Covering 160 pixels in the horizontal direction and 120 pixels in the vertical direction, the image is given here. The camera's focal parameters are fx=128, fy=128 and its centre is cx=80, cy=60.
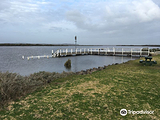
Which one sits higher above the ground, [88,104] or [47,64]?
[88,104]

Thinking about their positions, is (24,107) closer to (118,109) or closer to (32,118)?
(32,118)

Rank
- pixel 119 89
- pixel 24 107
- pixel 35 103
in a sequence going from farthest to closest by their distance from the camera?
pixel 119 89, pixel 35 103, pixel 24 107

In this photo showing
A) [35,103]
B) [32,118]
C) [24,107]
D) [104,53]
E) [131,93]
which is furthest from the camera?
[104,53]

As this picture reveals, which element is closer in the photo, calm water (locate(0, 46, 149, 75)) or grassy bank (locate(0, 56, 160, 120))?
grassy bank (locate(0, 56, 160, 120))

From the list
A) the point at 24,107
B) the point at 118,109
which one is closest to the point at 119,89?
the point at 118,109

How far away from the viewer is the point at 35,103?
4852 millimetres

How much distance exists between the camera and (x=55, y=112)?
162 inches

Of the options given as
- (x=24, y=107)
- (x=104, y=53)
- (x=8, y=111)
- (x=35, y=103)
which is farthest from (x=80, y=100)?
(x=104, y=53)

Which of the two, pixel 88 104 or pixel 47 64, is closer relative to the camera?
pixel 88 104

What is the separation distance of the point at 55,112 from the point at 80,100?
3.80 ft

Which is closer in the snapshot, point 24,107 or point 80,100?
point 24,107

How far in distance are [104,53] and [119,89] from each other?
120 feet

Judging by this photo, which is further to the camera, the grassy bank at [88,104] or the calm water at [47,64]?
the calm water at [47,64]

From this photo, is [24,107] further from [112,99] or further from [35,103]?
[112,99]
